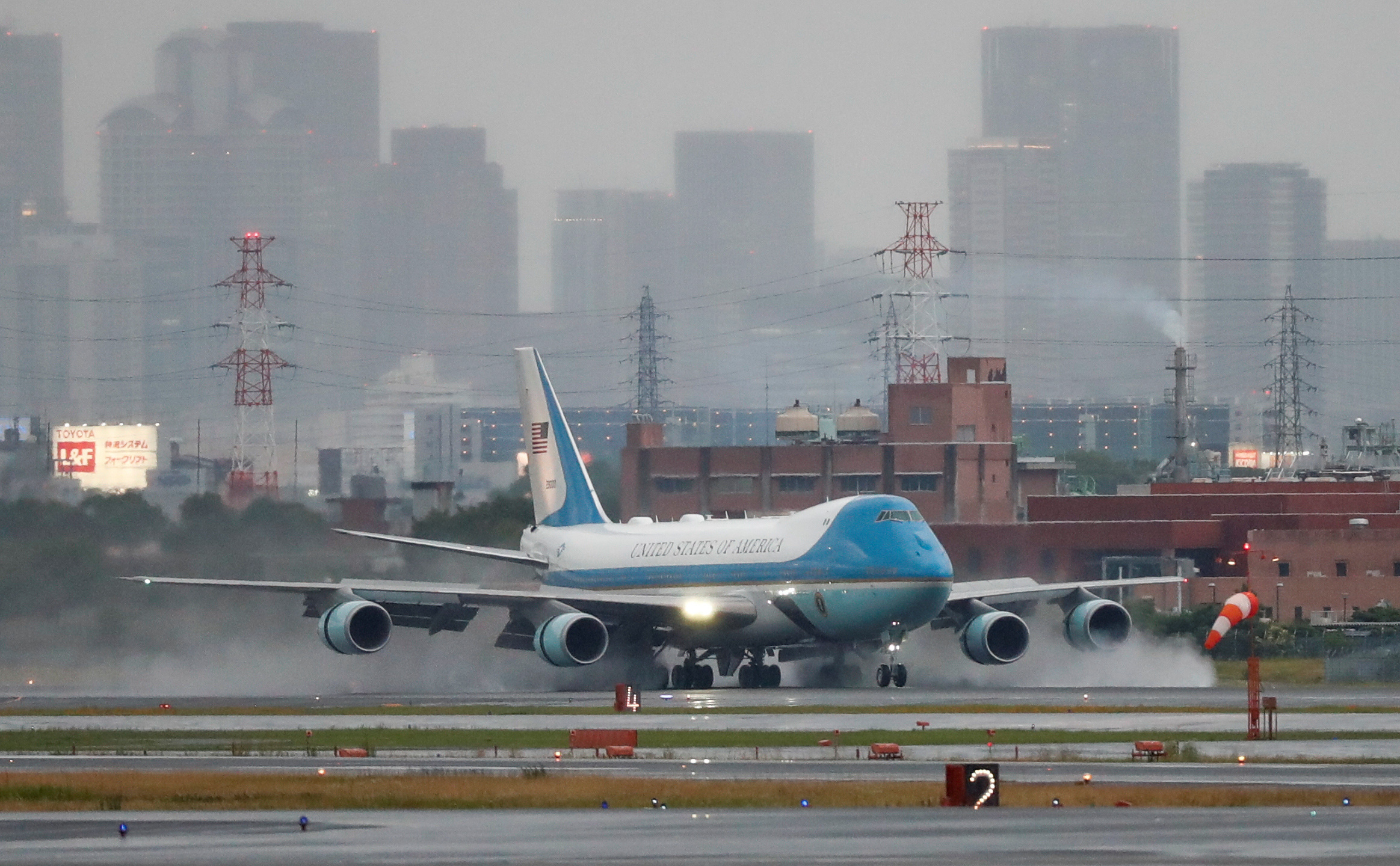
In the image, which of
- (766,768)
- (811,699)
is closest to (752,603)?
(811,699)

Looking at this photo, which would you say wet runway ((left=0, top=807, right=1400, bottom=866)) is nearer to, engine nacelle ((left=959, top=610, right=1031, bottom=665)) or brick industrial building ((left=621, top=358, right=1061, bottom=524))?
engine nacelle ((left=959, top=610, right=1031, bottom=665))

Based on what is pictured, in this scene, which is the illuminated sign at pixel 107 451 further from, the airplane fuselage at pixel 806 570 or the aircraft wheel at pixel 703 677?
the aircraft wheel at pixel 703 677

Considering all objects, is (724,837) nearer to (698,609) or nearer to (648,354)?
(698,609)

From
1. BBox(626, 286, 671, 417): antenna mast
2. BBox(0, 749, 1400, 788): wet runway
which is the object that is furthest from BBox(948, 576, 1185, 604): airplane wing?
BBox(626, 286, 671, 417): antenna mast

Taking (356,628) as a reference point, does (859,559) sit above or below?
above

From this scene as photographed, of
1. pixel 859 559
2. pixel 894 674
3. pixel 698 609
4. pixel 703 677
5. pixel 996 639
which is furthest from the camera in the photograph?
pixel 703 677

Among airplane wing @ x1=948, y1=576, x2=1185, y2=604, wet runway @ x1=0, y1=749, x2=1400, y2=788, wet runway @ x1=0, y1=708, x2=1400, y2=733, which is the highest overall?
airplane wing @ x1=948, y1=576, x2=1185, y2=604

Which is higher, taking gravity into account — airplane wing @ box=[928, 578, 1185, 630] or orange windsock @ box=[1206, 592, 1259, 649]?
orange windsock @ box=[1206, 592, 1259, 649]

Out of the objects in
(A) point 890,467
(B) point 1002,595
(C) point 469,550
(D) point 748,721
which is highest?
(A) point 890,467
